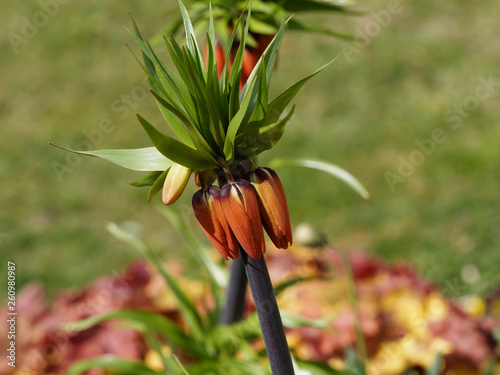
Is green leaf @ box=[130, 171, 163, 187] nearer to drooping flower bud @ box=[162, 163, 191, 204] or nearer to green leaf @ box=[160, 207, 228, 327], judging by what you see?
drooping flower bud @ box=[162, 163, 191, 204]

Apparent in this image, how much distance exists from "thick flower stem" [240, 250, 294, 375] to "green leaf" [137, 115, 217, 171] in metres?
0.10

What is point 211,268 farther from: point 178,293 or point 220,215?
point 220,215

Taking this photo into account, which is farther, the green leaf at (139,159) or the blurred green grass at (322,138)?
the blurred green grass at (322,138)

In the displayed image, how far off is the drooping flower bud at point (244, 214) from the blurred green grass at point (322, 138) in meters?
1.80

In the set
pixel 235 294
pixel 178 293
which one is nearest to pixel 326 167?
pixel 235 294

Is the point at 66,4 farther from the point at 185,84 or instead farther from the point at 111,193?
the point at 185,84

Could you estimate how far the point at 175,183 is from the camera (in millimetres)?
622

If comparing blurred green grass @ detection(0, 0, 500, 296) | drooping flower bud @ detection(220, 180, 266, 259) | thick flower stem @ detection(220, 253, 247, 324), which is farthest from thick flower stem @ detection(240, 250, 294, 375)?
blurred green grass @ detection(0, 0, 500, 296)

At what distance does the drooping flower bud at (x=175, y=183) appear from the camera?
62 cm

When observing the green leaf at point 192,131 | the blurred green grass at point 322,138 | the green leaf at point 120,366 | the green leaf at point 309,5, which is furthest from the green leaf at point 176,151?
the blurred green grass at point 322,138

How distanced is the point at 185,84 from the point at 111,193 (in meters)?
2.67

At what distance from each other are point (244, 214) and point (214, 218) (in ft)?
0.12

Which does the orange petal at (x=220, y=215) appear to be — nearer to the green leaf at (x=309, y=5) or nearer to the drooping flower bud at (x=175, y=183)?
the drooping flower bud at (x=175, y=183)

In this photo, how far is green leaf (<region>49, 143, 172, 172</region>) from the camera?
0.64 metres
